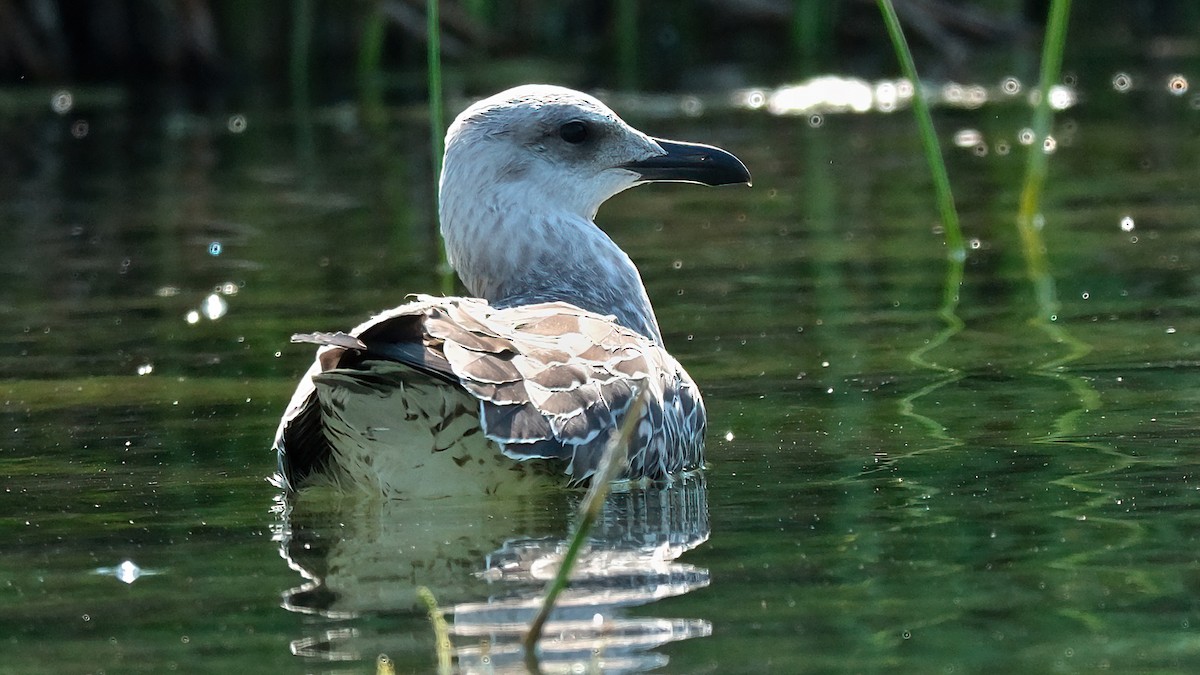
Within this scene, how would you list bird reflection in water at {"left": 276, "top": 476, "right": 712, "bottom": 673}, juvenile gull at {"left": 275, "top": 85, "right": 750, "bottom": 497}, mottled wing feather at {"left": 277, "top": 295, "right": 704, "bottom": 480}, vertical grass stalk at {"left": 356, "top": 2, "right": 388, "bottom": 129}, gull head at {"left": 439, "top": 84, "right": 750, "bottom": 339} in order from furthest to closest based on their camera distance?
vertical grass stalk at {"left": 356, "top": 2, "right": 388, "bottom": 129}, gull head at {"left": 439, "top": 84, "right": 750, "bottom": 339}, juvenile gull at {"left": 275, "top": 85, "right": 750, "bottom": 497}, mottled wing feather at {"left": 277, "top": 295, "right": 704, "bottom": 480}, bird reflection in water at {"left": 276, "top": 476, "right": 712, "bottom": 673}

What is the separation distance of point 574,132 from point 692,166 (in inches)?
15.2

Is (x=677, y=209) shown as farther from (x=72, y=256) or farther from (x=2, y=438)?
(x=2, y=438)

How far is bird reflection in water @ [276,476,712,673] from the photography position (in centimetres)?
369

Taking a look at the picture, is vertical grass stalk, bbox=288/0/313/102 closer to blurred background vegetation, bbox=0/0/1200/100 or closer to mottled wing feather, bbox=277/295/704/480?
blurred background vegetation, bbox=0/0/1200/100

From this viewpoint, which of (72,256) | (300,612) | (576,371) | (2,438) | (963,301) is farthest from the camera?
(72,256)

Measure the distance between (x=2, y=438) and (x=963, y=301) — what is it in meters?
3.60

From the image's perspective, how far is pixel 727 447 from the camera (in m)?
5.84

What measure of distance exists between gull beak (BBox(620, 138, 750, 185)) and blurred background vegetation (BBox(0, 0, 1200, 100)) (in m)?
10.4

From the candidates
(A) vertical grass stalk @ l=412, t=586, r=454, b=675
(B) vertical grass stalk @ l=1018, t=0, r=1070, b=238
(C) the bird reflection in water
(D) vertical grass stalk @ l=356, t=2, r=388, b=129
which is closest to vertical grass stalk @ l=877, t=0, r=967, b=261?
(B) vertical grass stalk @ l=1018, t=0, r=1070, b=238

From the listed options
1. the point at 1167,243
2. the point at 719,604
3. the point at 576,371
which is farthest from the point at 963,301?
the point at 719,604

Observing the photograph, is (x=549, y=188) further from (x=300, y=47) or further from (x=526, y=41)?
(x=526, y=41)

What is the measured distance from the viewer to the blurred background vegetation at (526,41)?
18.5 m

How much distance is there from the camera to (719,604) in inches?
156

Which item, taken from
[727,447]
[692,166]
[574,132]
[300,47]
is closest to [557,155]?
[574,132]
